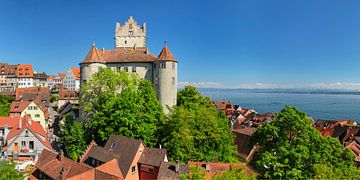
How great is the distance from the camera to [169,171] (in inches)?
959

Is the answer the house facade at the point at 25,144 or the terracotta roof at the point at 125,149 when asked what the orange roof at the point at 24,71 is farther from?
the terracotta roof at the point at 125,149

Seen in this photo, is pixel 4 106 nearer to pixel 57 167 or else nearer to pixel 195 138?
pixel 57 167

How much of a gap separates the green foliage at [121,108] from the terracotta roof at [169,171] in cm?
717

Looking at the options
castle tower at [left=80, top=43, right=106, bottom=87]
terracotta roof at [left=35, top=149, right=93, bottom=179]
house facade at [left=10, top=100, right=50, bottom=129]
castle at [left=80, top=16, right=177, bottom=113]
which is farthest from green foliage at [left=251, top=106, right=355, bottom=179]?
house facade at [left=10, top=100, right=50, bottom=129]

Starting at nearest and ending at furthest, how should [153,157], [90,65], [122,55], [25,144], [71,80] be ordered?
[153,157] → [25,144] → [90,65] → [122,55] → [71,80]

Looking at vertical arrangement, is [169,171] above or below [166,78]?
below

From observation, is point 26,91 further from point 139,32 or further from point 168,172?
point 168,172

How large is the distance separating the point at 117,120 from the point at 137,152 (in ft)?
20.8

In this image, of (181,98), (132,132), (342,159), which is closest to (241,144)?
(181,98)

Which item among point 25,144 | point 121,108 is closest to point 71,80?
point 25,144

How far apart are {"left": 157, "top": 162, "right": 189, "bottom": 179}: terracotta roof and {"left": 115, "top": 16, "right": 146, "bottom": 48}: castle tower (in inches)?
1262

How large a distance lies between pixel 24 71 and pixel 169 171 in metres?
84.6

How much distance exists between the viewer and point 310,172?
2012cm

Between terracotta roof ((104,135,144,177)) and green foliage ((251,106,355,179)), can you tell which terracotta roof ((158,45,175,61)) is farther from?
green foliage ((251,106,355,179))
